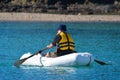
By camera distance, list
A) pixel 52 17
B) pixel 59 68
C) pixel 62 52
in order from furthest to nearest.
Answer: pixel 52 17 → pixel 62 52 → pixel 59 68

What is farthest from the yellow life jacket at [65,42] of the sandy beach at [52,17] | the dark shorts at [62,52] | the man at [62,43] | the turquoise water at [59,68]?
the sandy beach at [52,17]

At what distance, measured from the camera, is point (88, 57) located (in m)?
28.1

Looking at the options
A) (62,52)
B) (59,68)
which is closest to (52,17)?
(62,52)

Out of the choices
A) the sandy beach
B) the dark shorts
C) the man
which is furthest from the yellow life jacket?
the sandy beach

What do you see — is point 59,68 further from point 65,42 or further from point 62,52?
point 65,42

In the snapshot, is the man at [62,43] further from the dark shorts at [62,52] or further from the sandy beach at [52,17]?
the sandy beach at [52,17]

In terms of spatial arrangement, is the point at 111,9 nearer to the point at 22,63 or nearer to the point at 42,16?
the point at 42,16

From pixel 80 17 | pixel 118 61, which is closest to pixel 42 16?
pixel 80 17

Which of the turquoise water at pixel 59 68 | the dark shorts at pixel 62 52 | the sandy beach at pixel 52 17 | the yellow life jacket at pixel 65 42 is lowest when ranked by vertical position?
the sandy beach at pixel 52 17

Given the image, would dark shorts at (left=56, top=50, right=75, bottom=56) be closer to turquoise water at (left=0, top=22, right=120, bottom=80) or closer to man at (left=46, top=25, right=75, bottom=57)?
man at (left=46, top=25, right=75, bottom=57)

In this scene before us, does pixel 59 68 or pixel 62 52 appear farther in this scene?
pixel 62 52

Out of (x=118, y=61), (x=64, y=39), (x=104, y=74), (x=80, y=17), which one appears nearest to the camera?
(x=104, y=74)

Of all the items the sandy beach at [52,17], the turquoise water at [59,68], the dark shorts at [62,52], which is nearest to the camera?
the turquoise water at [59,68]

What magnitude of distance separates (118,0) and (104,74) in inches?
2114
